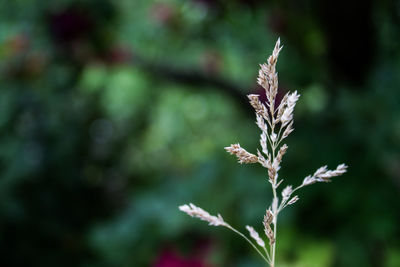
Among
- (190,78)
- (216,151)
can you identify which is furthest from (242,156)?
(190,78)

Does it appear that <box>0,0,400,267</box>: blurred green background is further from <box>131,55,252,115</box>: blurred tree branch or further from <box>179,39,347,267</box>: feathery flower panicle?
<box>179,39,347,267</box>: feathery flower panicle

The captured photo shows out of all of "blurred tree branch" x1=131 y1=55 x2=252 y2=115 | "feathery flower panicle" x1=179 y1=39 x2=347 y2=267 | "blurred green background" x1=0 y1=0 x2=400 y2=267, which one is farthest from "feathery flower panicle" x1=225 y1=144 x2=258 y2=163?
"blurred tree branch" x1=131 y1=55 x2=252 y2=115

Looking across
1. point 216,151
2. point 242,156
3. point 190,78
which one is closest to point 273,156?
point 242,156

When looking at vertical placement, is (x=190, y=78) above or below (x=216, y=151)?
above

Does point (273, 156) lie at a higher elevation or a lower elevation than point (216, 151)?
lower

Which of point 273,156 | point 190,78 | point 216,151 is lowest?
point 273,156

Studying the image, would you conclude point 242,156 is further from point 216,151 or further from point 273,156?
point 216,151

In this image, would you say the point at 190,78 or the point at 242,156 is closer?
the point at 242,156

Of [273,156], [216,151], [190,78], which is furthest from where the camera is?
[190,78]

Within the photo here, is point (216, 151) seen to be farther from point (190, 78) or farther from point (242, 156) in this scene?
point (242, 156)

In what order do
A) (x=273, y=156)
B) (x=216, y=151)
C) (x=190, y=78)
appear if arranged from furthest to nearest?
(x=190, y=78) < (x=216, y=151) < (x=273, y=156)
